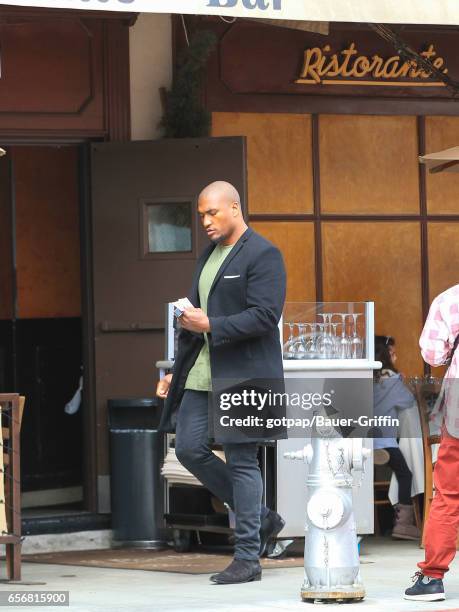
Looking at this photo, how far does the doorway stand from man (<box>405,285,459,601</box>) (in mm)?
5550

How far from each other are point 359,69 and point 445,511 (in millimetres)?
4815

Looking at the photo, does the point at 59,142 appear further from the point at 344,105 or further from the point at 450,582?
the point at 450,582

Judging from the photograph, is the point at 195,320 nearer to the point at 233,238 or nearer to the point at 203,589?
the point at 233,238

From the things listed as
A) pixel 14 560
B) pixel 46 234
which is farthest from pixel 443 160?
pixel 46 234

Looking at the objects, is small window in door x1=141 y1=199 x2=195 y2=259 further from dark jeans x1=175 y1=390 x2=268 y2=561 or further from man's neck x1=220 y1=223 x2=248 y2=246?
dark jeans x1=175 y1=390 x2=268 y2=561

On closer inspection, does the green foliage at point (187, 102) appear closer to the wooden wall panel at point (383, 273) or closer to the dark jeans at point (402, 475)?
the wooden wall panel at point (383, 273)

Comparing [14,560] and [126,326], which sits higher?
[126,326]

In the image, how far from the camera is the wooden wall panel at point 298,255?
10.3 meters

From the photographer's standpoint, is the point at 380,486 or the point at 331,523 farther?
the point at 380,486

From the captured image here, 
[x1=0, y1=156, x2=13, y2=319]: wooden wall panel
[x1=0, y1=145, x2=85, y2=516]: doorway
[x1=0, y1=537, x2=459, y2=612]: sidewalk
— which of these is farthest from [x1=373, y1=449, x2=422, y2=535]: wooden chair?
[x1=0, y1=156, x2=13, y2=319]: wooden wall panel

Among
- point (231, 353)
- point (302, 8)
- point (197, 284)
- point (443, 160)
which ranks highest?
point (302, 8)

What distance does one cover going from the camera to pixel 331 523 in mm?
6270

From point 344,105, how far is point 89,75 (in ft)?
6.42

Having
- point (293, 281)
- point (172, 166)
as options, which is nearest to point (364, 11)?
point (172, 166)
